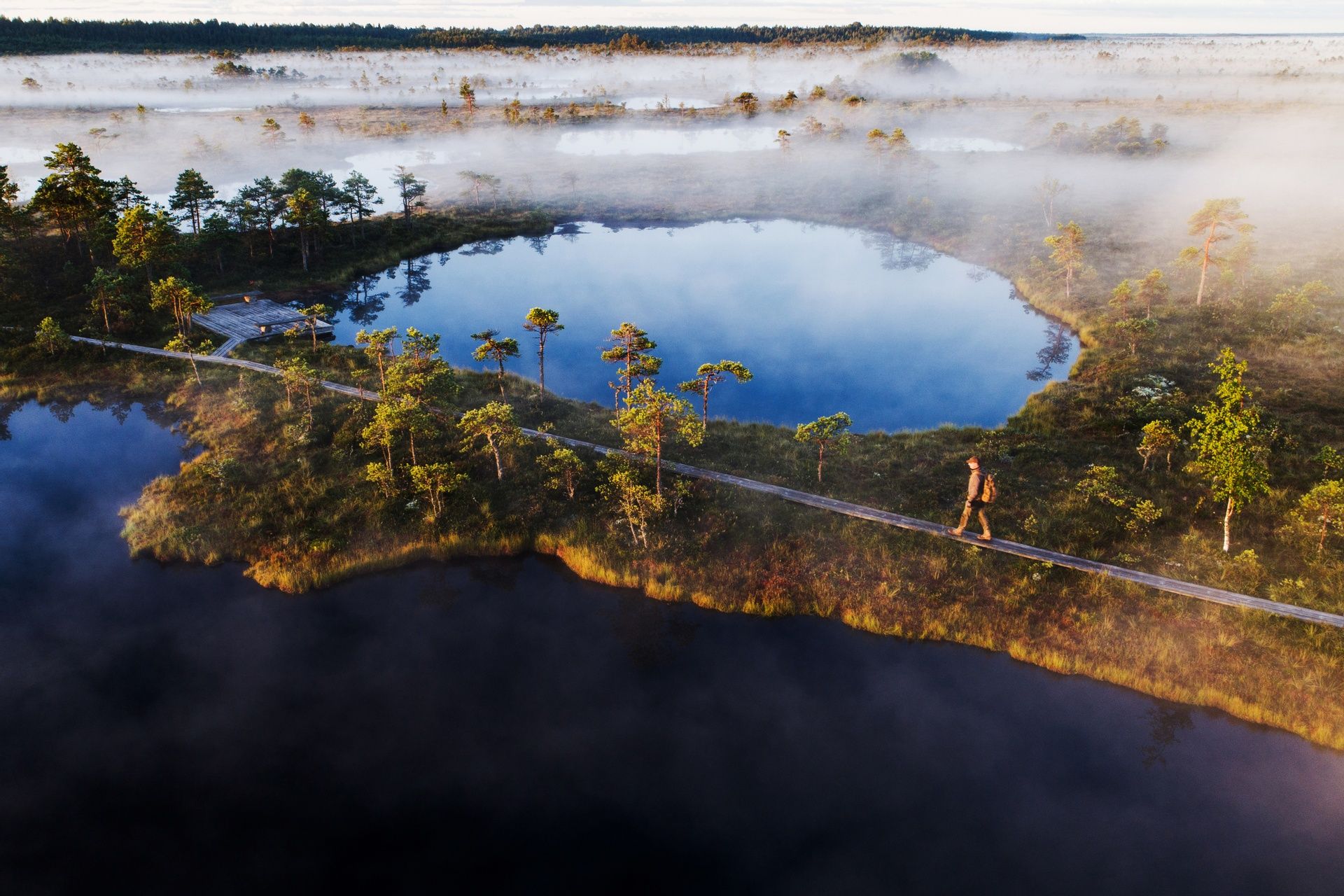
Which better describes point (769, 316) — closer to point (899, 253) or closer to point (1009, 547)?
point (899, 253)

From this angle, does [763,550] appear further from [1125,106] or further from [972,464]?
[1125,106]

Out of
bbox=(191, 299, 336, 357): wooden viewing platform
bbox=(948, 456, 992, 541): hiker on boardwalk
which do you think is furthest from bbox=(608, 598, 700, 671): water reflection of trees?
bbox=(191, 299, 336, 357): wooden viewing platform

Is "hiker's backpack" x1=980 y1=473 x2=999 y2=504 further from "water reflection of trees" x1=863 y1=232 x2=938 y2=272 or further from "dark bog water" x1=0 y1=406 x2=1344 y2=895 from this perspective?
"water reflection of trees" x1=863 y1=232 x2=938 y2=272

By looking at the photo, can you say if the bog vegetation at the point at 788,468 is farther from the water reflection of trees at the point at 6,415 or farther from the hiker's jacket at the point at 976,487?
the hiker's jacket at the point at 976,487

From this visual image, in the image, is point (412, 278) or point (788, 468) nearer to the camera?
point (788, 468)

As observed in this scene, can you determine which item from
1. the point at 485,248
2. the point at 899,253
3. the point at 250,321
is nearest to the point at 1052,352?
the point at 899,253

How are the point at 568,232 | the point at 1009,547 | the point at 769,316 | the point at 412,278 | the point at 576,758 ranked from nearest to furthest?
the point at 576,758, the point at 1009,547, the point at 769,316, the point at 412,278, the point at 568,232
